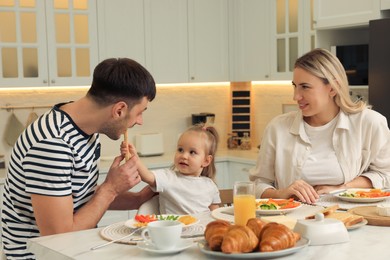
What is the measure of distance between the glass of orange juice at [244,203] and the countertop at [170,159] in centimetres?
266

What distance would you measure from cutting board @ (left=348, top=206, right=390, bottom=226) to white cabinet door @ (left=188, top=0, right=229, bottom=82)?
3215 mm

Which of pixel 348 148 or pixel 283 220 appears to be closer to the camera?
pixel 283 220

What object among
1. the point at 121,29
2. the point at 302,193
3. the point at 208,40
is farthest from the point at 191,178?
the point at 208,40

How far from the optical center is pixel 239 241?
5.89ft

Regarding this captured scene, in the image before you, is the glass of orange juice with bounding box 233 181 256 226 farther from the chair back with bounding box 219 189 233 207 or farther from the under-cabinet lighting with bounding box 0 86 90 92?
the under-cabinet lighting with bounding box 0 86 90 92

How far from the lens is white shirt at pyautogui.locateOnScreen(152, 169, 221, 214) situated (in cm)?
282

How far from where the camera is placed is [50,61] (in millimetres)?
4777

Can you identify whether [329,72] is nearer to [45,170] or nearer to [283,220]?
[283,220]

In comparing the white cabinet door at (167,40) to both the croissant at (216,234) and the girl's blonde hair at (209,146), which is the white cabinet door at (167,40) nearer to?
the girl's blonde hair at (209,146)

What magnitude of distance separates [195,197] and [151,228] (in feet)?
3.37

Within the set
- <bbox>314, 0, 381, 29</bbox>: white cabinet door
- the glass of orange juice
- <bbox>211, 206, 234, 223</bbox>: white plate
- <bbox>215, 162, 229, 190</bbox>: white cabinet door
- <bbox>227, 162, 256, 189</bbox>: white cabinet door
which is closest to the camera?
the glass of orange juice

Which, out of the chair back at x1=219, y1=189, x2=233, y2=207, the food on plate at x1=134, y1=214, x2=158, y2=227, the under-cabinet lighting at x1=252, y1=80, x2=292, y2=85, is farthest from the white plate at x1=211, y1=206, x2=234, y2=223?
the under-cabinet lighting at x1=252, y1=80, x2=292, y2=85

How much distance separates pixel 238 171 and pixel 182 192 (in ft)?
8.00

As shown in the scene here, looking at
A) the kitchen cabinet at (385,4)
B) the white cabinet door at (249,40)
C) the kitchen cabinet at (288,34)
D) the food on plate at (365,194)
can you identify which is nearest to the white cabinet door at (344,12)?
the kitchen cabinet at (385,4)
